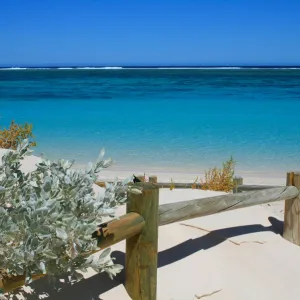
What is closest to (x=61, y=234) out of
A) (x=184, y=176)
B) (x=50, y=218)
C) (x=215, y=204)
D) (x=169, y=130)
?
(x=50, y=218)

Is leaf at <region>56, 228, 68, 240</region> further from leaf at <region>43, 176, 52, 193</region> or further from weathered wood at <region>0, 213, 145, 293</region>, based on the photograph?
weathered wood at <region>0, 213, 145, 293</region>

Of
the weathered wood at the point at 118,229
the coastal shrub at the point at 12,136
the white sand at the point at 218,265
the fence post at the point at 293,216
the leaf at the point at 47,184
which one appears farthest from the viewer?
the coastal shrub at the point at 12,136

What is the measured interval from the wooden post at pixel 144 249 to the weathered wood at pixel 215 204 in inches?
11.0

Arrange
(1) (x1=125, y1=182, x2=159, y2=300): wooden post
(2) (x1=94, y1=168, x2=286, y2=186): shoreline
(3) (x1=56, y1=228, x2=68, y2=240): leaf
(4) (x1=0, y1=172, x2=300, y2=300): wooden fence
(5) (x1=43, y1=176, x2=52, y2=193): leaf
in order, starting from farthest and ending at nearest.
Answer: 1. (2) (x1=94, y1=168, x2=286, y2=186): shoreline
2. (1) (x1=125, y1=182, x2=159, y2=300): wooden post
3. (4) (x1=0, y1=172, x2=300, y2=300): wooden fence
4. (5) (x1=43, y1=176, x2=52, y2=193): leaf
5. (3) (x1=56, y1=228, x2=68, y2=240): leaf

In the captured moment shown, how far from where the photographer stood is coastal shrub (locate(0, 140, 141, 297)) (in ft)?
9.41

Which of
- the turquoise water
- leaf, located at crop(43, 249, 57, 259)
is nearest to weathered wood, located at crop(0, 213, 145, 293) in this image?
leaf, located at crop(43, 249, 57, 259)

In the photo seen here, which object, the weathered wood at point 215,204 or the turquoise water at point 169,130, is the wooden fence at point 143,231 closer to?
the weathered wood at point 215,204

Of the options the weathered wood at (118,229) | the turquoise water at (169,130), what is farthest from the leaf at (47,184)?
the turquoise water at (169,130)

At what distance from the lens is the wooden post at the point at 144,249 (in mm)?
4023

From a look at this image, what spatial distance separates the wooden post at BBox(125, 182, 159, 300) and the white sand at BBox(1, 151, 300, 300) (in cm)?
18

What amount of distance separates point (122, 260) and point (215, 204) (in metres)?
0.99

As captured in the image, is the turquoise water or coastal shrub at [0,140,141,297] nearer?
coastal shrub at [0,140,141,297]

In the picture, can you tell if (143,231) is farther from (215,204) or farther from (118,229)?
(215,204)

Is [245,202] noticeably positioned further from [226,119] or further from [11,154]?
[226,119]
